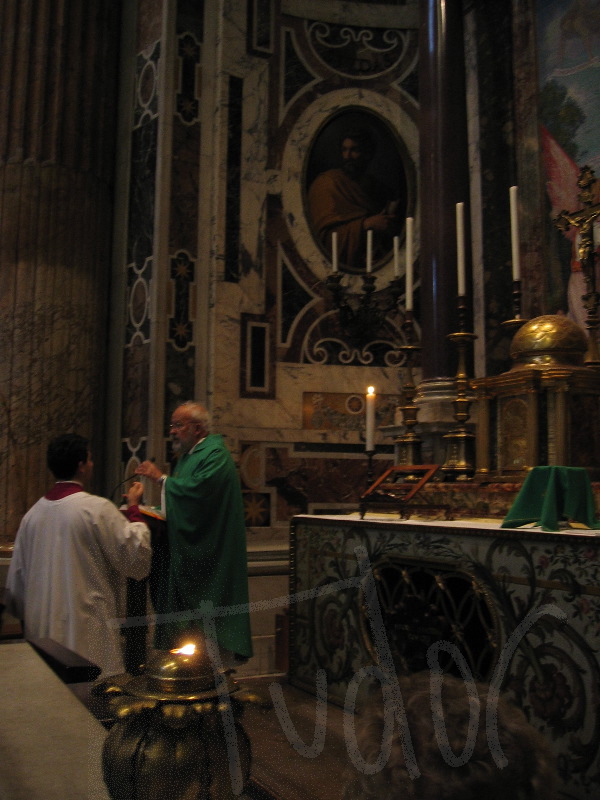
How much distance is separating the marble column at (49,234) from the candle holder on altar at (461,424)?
3.31m

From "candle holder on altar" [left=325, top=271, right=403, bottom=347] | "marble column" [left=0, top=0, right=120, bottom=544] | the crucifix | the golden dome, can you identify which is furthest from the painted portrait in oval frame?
the golden dome

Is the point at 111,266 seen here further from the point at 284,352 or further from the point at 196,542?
the point at 196,542

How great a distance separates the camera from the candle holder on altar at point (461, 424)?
4.41 meters

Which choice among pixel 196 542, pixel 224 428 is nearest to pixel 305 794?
pixel 196 542

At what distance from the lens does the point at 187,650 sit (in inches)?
60.9

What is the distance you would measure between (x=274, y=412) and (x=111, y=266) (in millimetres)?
1996

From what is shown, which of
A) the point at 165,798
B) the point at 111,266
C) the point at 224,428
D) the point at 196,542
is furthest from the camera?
the point at 111,266

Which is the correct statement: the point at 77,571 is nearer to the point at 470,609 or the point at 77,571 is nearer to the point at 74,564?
the point at 74,564

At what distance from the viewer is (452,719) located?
0.91 m

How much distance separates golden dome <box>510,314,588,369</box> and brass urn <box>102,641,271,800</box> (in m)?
3.02

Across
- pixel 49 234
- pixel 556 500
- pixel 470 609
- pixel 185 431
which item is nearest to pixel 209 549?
pixel 185 431

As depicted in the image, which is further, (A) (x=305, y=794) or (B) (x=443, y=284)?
(B) (x=443, y=284)

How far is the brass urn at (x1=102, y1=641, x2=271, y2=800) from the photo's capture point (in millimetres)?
1413

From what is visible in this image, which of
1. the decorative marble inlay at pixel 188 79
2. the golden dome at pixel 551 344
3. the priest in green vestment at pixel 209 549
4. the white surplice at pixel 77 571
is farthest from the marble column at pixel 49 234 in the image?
the golden dome at pixel 551 344
